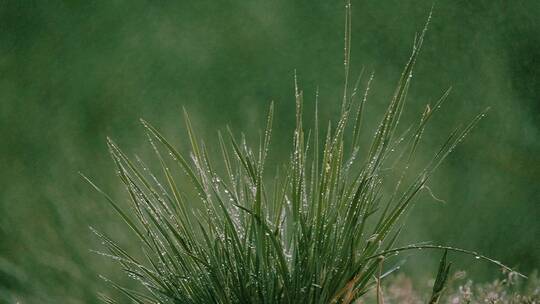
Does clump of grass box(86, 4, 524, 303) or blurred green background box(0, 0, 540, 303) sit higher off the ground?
blurred green background box(0, 0, 540, 303)

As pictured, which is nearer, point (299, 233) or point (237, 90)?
point (299, 233)

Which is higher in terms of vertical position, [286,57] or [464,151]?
[286,57]

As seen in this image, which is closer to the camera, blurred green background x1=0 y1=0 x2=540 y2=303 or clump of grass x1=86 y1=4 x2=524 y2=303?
clump of grass x1=86 y1=4 x2=524 y2=303

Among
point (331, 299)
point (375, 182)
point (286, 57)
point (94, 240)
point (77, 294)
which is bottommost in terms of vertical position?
point (331, 299)

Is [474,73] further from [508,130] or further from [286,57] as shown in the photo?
[286,57]

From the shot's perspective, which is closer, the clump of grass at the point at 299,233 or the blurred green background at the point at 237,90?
the clump of grass at the point at 299,233

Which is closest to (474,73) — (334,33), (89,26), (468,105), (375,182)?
(468,105)

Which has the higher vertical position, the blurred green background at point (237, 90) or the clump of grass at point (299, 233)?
the blurred green background at point (237, 90)

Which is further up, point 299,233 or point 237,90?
point 237,90
